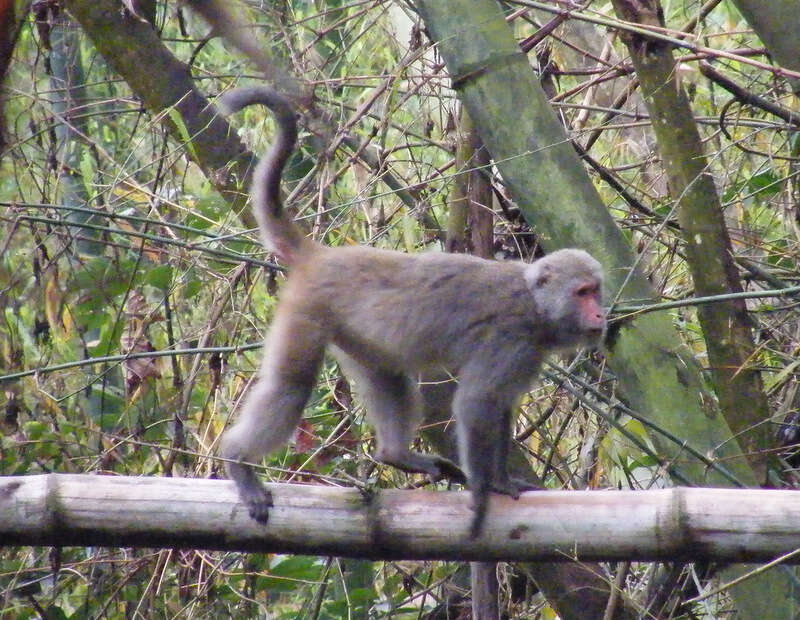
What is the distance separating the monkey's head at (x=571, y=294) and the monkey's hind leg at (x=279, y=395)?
107cm

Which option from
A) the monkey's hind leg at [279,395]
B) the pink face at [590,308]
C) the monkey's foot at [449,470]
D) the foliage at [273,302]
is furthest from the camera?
the foliage at [273,302]

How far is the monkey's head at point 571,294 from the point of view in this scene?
445 cm

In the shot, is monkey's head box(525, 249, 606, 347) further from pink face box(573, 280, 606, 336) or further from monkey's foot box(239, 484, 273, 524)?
monkey's foot box(239, 484, 273, 524)

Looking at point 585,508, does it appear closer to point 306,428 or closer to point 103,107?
point 306,428

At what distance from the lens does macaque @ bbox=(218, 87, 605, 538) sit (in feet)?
14.1

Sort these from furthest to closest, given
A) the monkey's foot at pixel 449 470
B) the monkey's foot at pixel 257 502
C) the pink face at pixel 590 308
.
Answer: the monkey's foot at pixel 449 470
the pink face at pixel 590 308
the monkey's foot at pixel 257 502

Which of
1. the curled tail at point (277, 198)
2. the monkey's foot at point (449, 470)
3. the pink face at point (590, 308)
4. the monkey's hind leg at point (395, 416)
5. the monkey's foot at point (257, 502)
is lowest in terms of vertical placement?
the monkey's foot at point (257, 502)

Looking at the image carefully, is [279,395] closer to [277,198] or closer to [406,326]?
[406,326]

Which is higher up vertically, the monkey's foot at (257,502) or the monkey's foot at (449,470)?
the monkey's foot at (449,470)

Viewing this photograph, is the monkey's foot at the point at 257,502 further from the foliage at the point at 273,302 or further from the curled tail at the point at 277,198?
the curled tail at the point at 277,198

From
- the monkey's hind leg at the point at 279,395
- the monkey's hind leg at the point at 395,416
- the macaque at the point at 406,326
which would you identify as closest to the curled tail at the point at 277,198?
the macaque at the point at 406,326

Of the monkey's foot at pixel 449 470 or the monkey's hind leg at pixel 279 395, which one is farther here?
the monkey's foot at pixel 449 470

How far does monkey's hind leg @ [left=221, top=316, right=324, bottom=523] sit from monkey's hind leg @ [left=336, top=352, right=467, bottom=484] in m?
0.42

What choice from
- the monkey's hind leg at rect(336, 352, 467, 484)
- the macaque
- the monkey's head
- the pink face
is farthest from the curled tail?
the pink face
